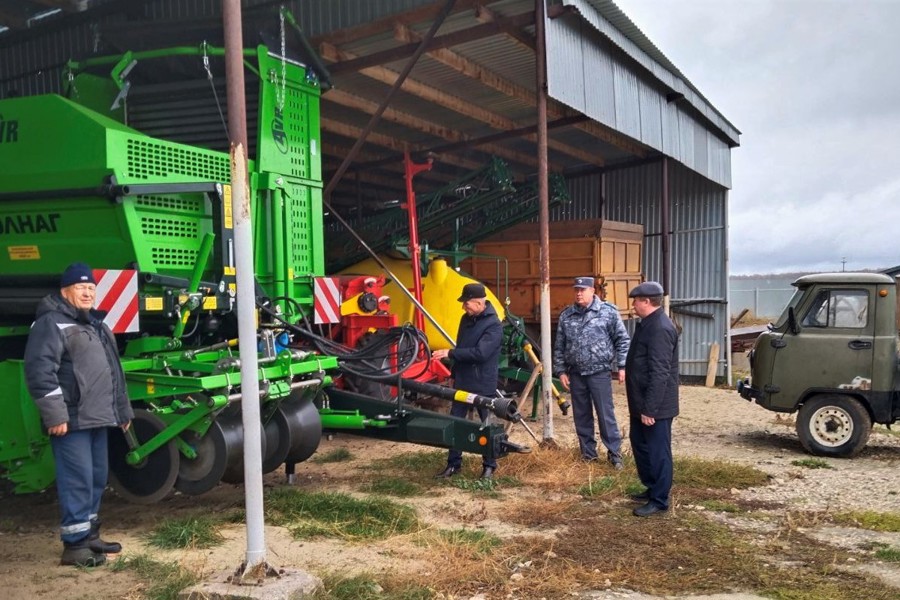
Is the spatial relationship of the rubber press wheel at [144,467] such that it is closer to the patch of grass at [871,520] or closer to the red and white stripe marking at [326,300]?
the red and white stripe marking at [326,300]

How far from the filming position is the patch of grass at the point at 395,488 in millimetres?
6102

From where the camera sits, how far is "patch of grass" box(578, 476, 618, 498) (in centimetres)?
603

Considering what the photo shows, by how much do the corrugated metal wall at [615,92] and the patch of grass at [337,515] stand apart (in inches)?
181

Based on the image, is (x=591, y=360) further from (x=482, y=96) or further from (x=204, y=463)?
(x=482, y=96)

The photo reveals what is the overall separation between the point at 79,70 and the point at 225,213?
1.93 meters

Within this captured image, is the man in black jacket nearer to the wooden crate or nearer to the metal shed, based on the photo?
the metal shed

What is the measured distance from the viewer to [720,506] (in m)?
5.73

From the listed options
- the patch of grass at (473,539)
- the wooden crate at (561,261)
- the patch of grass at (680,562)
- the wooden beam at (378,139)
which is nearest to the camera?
the patch of grass at (680,562)

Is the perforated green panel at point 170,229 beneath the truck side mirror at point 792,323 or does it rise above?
above

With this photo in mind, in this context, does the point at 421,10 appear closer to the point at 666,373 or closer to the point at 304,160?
the point at 304,160

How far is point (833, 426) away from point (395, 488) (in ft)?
15.2

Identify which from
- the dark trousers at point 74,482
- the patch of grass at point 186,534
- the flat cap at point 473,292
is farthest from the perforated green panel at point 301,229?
the dark trousers at point 74,482

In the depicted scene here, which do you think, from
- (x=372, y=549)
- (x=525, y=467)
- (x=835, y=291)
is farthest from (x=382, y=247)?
(x=372, y=549)

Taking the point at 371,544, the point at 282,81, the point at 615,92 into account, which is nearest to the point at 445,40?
the point at 282,81
